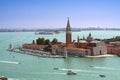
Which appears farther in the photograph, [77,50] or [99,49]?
[99,49]

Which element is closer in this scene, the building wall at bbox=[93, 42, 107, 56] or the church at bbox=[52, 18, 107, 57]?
the church at bbox=[52, 18, 107, 57]

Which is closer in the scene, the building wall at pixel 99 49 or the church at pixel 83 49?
the church at pixel 83 49

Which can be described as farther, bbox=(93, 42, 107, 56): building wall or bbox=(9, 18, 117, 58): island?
bbox=(93, 42, 107, 56): building wall

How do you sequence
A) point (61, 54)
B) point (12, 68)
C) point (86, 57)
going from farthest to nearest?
1. point (61, 54)
2. point (86, 57)
3. point (12, 68)

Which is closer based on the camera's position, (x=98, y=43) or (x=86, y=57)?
(x=86, y=57)

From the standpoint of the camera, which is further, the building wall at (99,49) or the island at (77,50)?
the building wall at (99,49)

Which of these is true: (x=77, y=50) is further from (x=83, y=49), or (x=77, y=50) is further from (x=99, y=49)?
(x=99, y=49)

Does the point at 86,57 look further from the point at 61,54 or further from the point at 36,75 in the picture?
the point at 36,75

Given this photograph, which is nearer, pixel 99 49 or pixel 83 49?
pixel 83 49

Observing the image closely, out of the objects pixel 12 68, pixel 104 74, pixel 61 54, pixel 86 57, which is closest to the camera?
pixel 104 74

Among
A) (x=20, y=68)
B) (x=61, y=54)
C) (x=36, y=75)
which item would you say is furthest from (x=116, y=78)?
(x=61, y=54)

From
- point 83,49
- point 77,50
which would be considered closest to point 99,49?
point 83,49
